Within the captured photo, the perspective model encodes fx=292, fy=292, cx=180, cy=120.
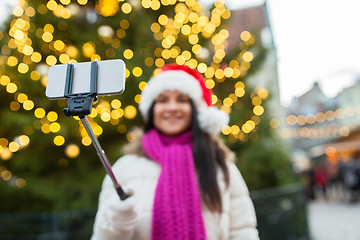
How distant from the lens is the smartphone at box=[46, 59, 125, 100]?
3.07 feet

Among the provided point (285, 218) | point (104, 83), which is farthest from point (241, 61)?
point (104, 83)

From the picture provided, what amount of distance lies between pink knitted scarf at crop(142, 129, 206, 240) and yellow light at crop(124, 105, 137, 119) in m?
2.05

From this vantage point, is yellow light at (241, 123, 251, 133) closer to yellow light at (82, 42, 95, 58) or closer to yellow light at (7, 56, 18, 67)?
yellow light at (82, 42, 95, 58)

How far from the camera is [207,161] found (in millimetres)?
1709

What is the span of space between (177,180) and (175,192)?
0.07 metres

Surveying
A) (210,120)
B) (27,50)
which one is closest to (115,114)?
(27,50)

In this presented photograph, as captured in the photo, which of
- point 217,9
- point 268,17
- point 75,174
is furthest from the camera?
point 268,17

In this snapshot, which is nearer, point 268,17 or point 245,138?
point 245,138

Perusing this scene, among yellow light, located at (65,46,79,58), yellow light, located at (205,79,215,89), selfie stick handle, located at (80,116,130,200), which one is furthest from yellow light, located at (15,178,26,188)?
selfie stick handle, located at (80,116,130,200)

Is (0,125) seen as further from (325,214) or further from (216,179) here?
(325,214)

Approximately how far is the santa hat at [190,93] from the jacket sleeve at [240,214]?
322mm

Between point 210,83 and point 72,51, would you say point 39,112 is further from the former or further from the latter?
point 210,83

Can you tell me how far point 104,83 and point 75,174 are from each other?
3.34m

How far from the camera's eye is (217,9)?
4.28 meters
